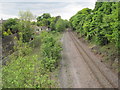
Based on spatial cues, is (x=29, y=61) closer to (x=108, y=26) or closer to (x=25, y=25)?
(x=108, y=26)

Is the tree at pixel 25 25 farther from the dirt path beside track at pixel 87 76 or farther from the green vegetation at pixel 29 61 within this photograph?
the dirt path beside track at pixel 87 76

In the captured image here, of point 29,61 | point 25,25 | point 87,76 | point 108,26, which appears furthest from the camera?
point 25,25

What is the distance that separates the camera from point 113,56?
412 inches

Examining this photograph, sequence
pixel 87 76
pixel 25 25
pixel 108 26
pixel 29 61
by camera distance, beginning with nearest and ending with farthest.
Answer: pixel 29 61 < pixel 87 76 < pixel 108 26 < pixel 25 25

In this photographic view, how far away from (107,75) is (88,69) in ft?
5.30

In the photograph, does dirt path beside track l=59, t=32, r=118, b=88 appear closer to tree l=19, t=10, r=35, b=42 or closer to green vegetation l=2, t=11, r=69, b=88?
green vegetation l=2, t=11, r=69, b=88

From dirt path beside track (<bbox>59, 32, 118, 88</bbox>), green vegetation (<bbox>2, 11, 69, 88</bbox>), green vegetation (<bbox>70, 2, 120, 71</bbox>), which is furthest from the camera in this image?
green vegetation (<bbox>70, 2, 120, 71</bbox>)

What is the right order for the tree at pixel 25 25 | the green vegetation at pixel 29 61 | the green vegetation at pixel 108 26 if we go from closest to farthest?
1. the green vegetation at pixel 29 61
2. the green vegetation at pixel 108 26
3. the tree at pixel 25 25

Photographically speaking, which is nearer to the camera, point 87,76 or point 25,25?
point 87,76

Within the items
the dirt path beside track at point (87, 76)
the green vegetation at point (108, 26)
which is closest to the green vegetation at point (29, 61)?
the dirt path beside track at point (87, 76)

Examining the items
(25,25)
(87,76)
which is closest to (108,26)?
(87,76)

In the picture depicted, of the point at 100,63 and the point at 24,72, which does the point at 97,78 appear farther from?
the point at 24,72

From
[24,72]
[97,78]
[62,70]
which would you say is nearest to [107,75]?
[97,78]

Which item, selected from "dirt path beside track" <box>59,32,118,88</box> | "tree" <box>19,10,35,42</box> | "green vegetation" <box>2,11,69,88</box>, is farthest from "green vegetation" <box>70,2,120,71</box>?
"tree" <box>19,10,35,42</box>
